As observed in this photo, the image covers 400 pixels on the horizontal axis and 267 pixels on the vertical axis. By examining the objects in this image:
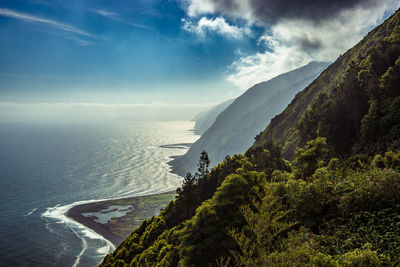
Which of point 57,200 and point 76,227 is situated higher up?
point 57,200

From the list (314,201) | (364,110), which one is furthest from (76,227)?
(364,110)

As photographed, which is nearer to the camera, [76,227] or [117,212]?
[76,227]

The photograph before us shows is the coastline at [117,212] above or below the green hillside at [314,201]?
below

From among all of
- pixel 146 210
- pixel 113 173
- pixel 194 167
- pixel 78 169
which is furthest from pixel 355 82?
pixel 78 169

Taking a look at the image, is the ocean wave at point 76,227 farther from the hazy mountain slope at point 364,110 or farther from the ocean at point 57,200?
the hazy mountain slope at point 364,110

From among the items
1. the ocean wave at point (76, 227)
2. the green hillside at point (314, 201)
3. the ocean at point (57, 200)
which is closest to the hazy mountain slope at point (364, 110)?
the green hillside at point (314, 201)

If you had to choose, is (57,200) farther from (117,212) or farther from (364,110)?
(364,110)

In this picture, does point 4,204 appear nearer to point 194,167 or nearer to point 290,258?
point 194,167
